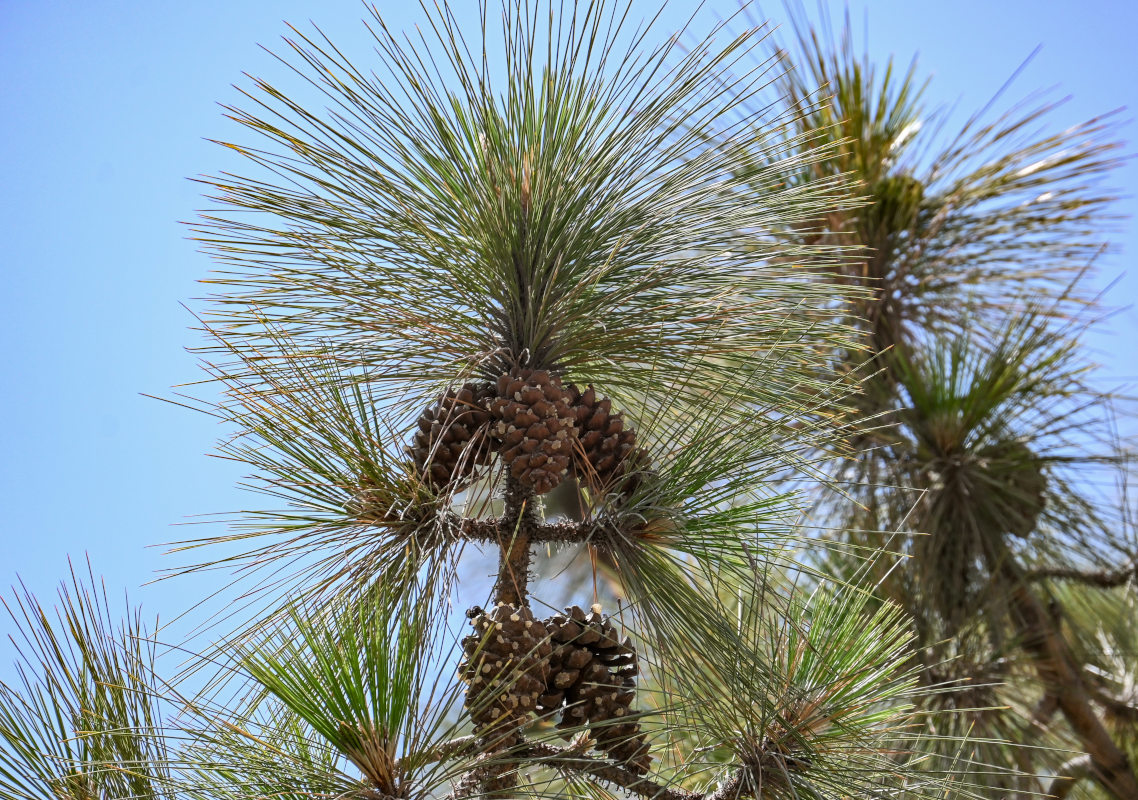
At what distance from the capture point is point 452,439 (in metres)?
1.01

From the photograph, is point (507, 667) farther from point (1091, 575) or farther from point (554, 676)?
point (1091, 575)

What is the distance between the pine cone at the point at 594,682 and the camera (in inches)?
37.0

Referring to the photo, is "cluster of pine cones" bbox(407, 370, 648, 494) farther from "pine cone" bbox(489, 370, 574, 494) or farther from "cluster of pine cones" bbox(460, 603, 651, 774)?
"cluster of pine cones" bbox(460, 603, 651, 774)

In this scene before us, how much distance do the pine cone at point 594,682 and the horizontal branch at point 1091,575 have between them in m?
1.38

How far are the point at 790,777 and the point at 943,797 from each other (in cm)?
15

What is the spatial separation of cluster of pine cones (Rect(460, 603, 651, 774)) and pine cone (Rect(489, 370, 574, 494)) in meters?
0.12

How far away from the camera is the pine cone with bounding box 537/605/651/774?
0.94 meters

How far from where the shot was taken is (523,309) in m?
1.10

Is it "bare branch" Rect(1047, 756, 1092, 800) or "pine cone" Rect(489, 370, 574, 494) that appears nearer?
"pine cone" Rect(489, 370, 574, 494)

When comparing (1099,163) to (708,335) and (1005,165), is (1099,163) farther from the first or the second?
(708,335)

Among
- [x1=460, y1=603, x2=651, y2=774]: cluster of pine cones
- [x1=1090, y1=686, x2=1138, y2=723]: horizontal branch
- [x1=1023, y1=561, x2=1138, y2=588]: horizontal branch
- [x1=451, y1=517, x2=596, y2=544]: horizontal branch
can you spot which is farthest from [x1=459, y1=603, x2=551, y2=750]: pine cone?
[x1=1090, y1=686, x2=1138, y2=723]: horizontal branch

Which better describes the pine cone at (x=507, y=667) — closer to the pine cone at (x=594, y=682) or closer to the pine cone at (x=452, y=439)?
the pine cone at (x=594, y=682)

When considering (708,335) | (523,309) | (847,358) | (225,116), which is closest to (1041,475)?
(847,358)

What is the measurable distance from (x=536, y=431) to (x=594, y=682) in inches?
9.0
